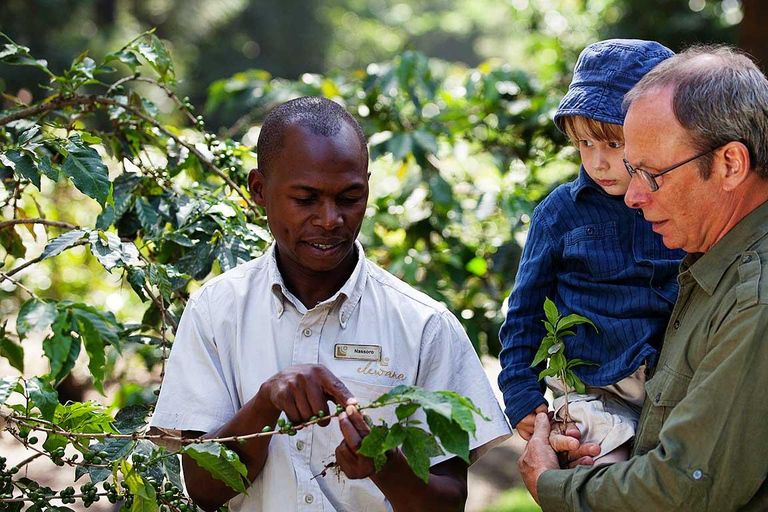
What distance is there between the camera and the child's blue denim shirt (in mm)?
2148

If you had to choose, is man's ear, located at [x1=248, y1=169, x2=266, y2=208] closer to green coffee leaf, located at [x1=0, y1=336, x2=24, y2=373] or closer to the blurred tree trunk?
green coffee leaf, located at [x1=0, y1=336, x2=24, y2=373]

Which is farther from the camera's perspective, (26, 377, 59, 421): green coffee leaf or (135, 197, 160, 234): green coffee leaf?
(135, 197, 160, 234): green coffee leaf

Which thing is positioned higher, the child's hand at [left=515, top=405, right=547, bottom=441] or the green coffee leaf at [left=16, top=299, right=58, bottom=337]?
the green coffee leaf at [left=16, top=299, right=58, bottom=337]

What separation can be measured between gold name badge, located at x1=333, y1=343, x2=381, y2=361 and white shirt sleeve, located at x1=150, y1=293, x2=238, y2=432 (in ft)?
0.88

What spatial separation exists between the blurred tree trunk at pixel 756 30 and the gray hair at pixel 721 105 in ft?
12.4

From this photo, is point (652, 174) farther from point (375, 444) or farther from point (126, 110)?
point (126, 110)

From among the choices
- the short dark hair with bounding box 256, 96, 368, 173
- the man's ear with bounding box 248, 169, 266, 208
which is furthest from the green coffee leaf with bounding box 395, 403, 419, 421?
the man's ear with bounding box 248, 169, 266, 208

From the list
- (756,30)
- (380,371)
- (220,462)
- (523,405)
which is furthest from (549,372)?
(756,30)

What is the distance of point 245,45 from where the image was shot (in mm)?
23391

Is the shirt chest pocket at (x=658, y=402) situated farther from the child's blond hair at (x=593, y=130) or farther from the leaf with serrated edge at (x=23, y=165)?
the leaf with serrated edge at (x=23, y=165)

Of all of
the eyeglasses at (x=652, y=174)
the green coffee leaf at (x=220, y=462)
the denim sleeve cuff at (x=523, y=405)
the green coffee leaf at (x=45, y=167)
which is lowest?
the denim sleeve cuff at (x=523, y=405)

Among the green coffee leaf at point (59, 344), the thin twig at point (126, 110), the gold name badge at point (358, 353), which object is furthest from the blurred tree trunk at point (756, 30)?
the green coffee leaf at point (59, 344)

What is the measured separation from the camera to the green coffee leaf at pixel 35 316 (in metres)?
1.71

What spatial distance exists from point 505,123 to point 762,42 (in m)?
1.99
